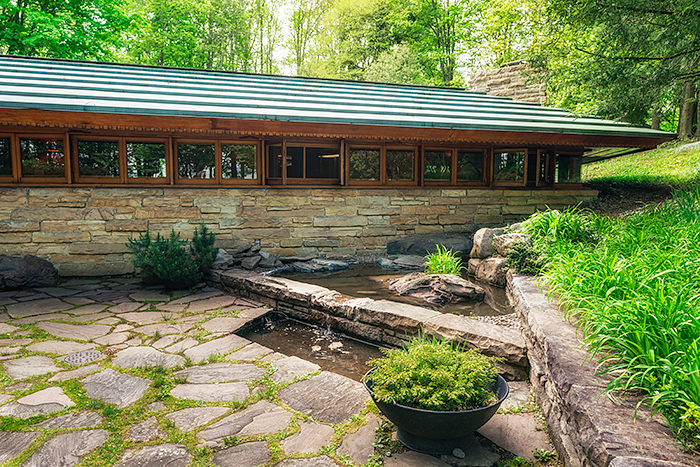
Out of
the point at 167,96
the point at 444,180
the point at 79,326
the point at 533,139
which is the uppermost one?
the point at 167,96

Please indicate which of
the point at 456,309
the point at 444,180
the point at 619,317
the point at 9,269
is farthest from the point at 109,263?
the point at 619,317

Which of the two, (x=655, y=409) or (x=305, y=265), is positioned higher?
(x=655, y=409)

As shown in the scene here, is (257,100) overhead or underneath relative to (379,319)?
overhead

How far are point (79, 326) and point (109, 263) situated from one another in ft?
9.20

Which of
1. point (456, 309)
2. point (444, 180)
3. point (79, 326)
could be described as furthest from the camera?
point (444, 180)

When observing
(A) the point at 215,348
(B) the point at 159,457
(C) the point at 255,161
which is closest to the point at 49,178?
(C) the point at 255,161

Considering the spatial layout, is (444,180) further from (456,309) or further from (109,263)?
(109,263)

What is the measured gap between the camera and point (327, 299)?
14.6 feet

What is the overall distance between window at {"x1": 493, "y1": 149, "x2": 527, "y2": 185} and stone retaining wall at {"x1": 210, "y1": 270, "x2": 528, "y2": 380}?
553 cm

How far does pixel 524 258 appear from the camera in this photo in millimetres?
5172

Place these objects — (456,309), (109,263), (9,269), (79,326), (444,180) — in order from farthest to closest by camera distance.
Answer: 1. (444,180)
2. (109,263)
3. (9,269)
4. (456,309)
5. (79,326)

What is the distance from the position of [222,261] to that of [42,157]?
3368 millimetres

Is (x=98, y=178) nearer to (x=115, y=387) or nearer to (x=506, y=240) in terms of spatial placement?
(x=115, y=387)

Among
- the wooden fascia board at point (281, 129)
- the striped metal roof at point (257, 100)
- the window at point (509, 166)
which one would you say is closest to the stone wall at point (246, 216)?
the window at point (509, 166)
